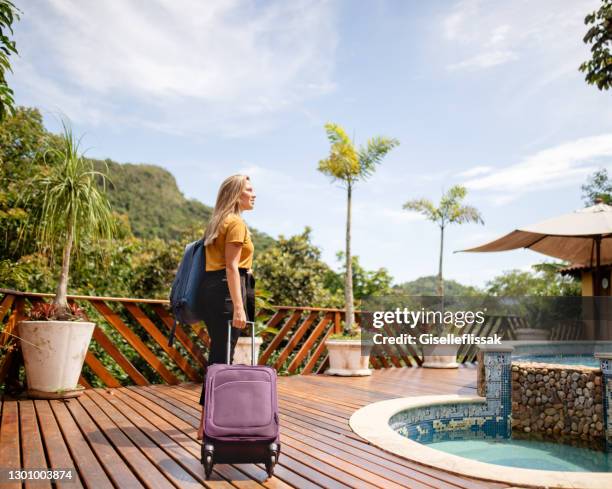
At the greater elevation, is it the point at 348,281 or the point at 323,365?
the point at 348,281

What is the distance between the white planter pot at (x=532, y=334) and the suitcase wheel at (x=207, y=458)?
7.90 metres

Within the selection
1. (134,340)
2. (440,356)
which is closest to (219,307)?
(134,340)

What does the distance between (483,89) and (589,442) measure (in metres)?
9.02

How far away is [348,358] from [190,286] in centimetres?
378

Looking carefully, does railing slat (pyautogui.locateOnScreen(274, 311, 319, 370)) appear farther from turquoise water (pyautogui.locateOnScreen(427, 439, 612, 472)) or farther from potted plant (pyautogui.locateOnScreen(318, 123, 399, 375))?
turquoise water (pyautogui.locateOnScreen(427, 439, 612, 472))

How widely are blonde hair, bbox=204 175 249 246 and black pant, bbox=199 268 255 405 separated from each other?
0.21m

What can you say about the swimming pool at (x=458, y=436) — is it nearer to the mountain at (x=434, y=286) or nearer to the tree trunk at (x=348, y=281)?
the tree trunk at (x=348, y=281)

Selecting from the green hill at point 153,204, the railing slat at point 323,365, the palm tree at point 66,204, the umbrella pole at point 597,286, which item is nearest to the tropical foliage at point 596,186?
the green hill at point 153,204

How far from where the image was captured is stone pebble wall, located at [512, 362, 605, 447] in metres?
4.38

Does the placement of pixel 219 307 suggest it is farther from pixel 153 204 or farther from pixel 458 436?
pixel 153 204

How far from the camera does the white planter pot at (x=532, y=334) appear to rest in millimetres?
8750

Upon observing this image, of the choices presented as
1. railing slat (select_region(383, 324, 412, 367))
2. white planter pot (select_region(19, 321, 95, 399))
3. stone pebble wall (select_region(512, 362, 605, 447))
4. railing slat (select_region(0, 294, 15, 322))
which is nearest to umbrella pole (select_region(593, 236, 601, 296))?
railing slat (select_region(383, 324, 412, 367))

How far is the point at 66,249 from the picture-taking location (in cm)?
412

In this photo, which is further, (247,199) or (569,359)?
(569,359)
